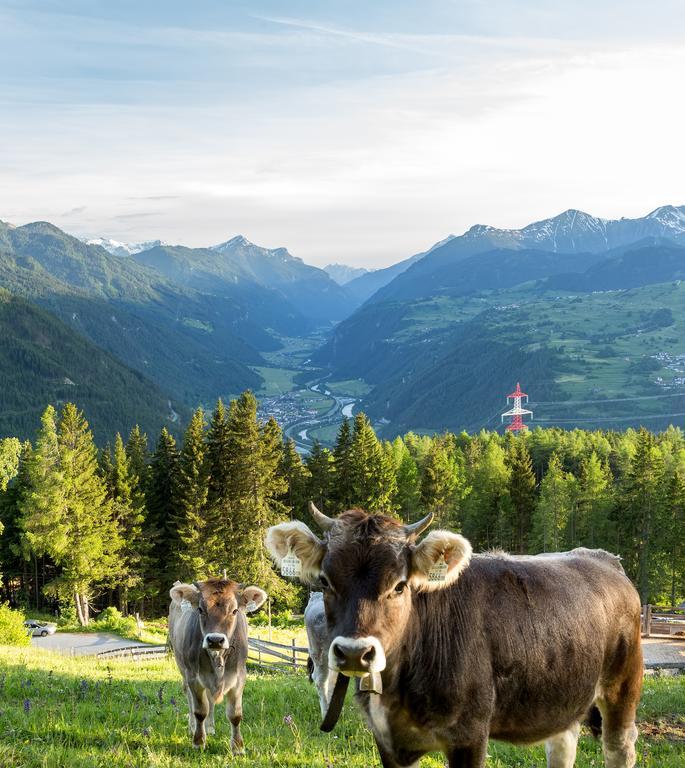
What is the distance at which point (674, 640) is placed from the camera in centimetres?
3706

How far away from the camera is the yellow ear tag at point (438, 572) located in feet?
19.9

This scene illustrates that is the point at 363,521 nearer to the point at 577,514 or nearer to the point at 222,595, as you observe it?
the point at 222,595

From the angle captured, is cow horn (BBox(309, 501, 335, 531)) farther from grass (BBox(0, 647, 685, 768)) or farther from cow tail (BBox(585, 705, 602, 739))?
cow tail (BBox(585, 705, 602, 739))

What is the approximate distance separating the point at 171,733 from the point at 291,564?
22.8ft

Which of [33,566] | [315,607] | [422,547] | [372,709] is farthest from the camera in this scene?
[33,566]

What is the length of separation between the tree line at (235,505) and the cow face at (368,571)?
46.4 metres

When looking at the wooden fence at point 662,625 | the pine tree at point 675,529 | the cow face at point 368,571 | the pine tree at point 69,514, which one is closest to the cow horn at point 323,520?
the cow face at point 368,571

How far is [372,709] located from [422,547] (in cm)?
169

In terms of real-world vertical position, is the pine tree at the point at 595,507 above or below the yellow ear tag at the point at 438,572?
below

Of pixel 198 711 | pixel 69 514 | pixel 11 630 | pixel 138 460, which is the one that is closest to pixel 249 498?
pixel 69 514

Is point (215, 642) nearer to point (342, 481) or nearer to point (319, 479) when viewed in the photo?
point (342, 481)

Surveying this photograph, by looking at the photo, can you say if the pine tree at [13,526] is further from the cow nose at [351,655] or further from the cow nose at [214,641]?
the cow nose at [351,655]

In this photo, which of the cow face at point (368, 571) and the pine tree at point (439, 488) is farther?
the pine tree at point (439, 488)

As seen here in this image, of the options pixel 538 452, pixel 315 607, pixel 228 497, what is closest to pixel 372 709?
pixel 315 607
